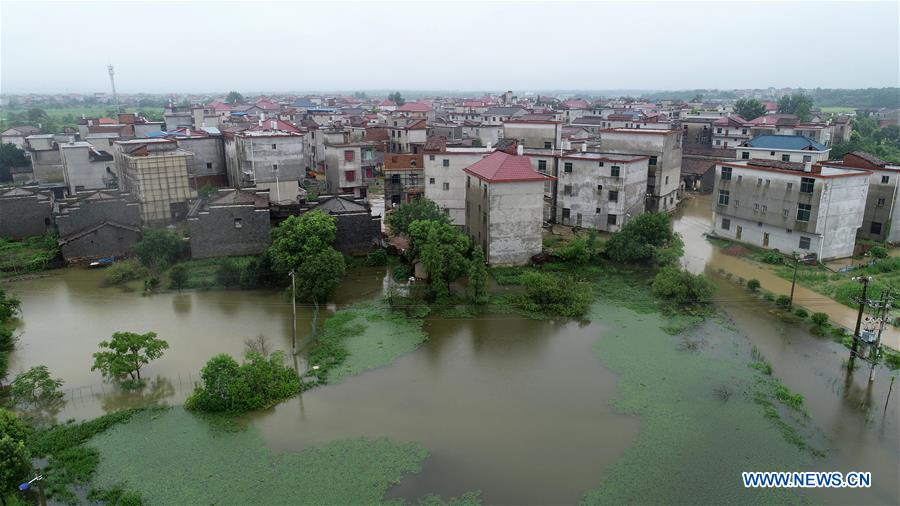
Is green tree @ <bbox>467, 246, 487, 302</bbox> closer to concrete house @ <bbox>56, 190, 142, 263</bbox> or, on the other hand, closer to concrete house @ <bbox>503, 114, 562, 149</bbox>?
concrete house @ <bbox>56, 190, 142, 263</bbox>

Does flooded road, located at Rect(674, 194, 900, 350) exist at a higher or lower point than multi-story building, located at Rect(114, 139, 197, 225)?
Result: lower

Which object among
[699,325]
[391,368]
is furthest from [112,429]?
[699,325]

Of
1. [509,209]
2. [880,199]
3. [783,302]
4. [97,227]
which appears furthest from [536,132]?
[97,227]

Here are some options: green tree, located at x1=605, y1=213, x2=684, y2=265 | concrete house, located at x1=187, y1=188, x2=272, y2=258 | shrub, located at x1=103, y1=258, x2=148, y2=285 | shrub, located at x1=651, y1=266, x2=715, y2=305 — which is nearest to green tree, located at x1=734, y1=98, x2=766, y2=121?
green tree, located at x1=605, y1=213, x2=684, y2=265

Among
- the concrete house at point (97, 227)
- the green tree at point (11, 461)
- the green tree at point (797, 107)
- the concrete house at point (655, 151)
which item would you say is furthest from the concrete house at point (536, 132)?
the green tree at point (797, 107)

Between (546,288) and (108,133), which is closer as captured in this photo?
(546,288)

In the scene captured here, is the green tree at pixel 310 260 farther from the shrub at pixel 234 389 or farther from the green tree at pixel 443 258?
the shrub at pixel 234 389

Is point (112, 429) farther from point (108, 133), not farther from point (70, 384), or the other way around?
point (108, 133)
